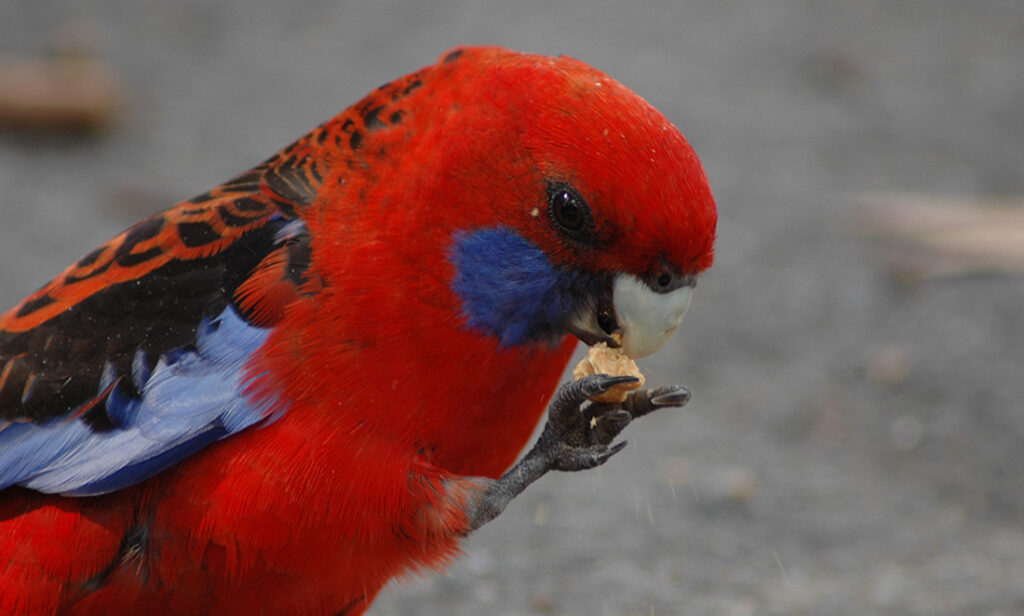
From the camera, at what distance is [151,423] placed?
267cm

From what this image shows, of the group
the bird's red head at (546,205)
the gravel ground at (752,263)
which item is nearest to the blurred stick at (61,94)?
Answer: the gravel ground at (752,263)

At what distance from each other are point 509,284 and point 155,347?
89 cm

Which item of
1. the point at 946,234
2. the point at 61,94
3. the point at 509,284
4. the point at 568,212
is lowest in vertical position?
the point at 946,234

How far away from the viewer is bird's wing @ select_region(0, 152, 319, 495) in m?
2.64

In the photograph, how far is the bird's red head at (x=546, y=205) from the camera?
2412 mm

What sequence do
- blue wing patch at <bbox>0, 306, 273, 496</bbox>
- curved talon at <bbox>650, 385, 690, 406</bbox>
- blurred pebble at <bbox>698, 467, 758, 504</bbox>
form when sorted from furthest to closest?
blurred pebble at <bbox>698, 467, 758, 504</bbox>
blue wing patch at <bbox>0, 306, 273, 496</bbox>
curved talon at <bbox>650, 385, 690, 406</bbox>

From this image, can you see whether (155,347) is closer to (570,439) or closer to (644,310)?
(570,439)

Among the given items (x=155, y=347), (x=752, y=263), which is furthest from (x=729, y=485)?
(x=155, y=347)

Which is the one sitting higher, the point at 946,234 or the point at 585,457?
the point at 585,457

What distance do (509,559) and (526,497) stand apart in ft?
1.71

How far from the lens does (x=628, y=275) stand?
97.0 inches

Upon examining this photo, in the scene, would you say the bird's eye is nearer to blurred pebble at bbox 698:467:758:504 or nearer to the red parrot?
the red parrot

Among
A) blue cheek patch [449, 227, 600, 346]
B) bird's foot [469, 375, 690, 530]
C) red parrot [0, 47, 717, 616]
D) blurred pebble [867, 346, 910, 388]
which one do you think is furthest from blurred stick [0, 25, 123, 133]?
bird's foot [469, 375, 690, 530]

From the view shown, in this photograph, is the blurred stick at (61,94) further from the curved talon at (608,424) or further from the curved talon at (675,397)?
the curved talon at (675,397)
